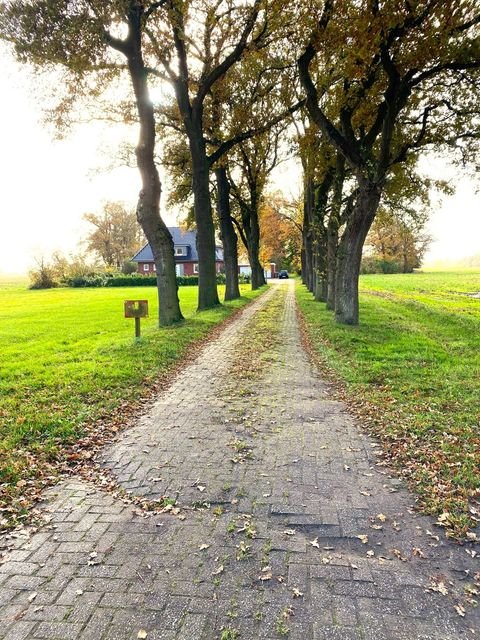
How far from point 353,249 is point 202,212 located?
20.4 feet

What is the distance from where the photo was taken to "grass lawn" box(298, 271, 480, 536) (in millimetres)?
3920

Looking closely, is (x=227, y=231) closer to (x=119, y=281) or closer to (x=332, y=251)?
(x=332, y=251)

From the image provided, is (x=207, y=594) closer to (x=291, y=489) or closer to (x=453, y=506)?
(x=291, y=489)

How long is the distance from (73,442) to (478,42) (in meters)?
11.6

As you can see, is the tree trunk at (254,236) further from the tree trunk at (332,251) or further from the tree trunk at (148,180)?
the tree trunk at (148,180)

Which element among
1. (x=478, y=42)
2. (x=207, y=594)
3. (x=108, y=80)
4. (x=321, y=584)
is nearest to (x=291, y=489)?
(x=321, y=584)

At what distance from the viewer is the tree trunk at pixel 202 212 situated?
14922 mm

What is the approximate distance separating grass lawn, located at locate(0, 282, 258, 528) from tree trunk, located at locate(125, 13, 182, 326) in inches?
75.6

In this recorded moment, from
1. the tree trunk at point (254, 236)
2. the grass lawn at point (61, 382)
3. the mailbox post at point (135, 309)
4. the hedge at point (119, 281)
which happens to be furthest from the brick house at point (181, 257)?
the mailbox post at point (135, 309)

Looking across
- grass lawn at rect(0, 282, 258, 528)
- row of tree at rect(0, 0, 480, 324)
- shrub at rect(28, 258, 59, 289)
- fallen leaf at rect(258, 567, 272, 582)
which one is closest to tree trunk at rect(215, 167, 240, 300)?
row of tree at rect(0, 0, 480, 324)

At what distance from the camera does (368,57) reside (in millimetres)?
9539

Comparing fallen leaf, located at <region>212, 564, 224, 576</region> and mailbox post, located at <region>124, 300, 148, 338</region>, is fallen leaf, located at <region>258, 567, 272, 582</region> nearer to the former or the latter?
fallen leaf, located at <region>212, 564, 224, 576</region>

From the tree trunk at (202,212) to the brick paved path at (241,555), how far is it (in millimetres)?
11765

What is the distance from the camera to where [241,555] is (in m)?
3.02
